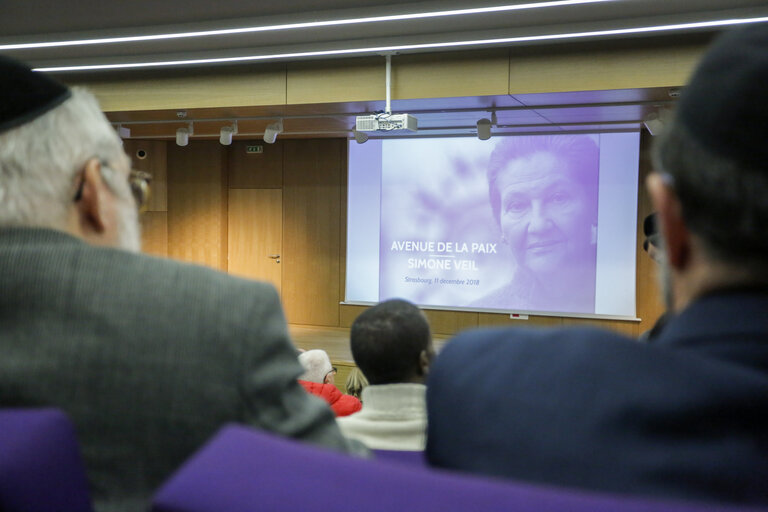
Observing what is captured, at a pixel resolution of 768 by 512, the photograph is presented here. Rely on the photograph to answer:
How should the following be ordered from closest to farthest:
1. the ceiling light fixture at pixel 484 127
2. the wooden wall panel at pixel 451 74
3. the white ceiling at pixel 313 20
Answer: the white ceiling at pixel 313 20 → the wooden wall panel at pixel 451 74 → the ceiling light fixture at pixel 484 127

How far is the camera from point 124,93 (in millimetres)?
7230

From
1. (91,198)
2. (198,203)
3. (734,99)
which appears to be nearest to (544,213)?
(198,203)

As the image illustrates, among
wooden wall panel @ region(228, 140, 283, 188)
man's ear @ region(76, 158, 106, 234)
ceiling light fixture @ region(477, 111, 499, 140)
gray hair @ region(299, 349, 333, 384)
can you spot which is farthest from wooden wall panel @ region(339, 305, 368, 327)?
man's ear @ region(76, 158, 106, 234)

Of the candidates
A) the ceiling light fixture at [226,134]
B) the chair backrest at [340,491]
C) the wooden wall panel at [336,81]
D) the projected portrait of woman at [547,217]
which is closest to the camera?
the chair backrest at [340,491]

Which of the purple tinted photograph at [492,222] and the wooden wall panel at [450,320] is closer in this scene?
the purple tinted photograph at [492,222]

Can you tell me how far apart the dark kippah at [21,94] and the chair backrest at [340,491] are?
0.69m

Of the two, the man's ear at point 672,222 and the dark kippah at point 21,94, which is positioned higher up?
the dark kippah at point 21,94

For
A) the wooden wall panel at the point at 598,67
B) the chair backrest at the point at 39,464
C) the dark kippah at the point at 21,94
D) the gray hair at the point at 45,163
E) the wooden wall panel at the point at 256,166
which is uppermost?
the wooden wall panel at the point at 598,67

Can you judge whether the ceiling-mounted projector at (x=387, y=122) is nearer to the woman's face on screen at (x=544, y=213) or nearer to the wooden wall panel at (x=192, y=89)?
the wooden wall panel at (x=192, y=89)

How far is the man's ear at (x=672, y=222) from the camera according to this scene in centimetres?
65

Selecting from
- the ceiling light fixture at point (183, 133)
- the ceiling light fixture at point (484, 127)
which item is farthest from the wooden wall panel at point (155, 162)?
the ceiling light fixture at point (484, 127)

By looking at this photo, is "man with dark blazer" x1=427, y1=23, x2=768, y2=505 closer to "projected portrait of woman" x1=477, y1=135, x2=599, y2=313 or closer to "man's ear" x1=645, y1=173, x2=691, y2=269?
"man's ear" x1=645, y1=173, x2=691, y2=269

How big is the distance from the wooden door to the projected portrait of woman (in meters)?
3.35

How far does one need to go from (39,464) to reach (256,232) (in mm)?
9464
